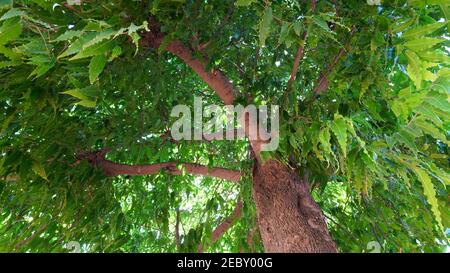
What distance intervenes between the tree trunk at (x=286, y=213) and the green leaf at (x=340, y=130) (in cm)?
51

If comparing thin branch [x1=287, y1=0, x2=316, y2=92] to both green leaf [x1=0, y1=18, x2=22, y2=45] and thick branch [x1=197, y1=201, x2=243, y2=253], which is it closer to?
green leaf [x1=0, y1=18, x2=22, y2=45]

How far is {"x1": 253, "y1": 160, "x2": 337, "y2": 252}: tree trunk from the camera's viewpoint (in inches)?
66.1

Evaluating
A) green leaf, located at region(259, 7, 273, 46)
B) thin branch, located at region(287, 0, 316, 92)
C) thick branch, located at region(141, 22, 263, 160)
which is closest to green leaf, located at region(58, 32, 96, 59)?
green leaf, located at region(259, 7, 273, 46)

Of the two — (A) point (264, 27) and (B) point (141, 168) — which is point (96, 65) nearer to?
(A) point (264, 27)

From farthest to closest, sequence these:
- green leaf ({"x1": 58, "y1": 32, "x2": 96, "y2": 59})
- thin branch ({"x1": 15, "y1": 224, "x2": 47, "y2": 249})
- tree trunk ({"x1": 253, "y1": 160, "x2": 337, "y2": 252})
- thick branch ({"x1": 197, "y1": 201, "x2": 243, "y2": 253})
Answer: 1. thick branch ({"x1": 197, "y1": 201, "x2": 243, "y2": 253})
2. thin branch ({"x1": 15, "y1": 224, "x2": 47, "y2": 249})
3. tree trunk ({"x1": 253, "y1": 160, "x2": 337, "y2": 252})
4. green leaf ({"x1": 58, "y1": 32, "x2": 96, "y2": 59})

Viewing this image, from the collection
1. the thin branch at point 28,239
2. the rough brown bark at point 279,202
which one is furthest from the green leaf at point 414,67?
the thin branch at point 28,239

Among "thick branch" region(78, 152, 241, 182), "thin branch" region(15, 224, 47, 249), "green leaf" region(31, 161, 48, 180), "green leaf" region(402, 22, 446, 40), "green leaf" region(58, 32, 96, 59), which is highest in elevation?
"green leaf" region(402, 22, 446, 40)

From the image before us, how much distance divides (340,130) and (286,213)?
0.57m

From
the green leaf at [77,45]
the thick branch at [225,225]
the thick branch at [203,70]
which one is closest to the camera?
the green leaf at [77,45]

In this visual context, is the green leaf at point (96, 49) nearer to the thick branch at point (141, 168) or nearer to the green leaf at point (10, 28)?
the green leaf at point (10, 28)

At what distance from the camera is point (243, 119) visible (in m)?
1.92

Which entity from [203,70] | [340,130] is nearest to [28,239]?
[203,70]

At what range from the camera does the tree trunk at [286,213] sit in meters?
1.68

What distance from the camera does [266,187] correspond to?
75.7 inches
